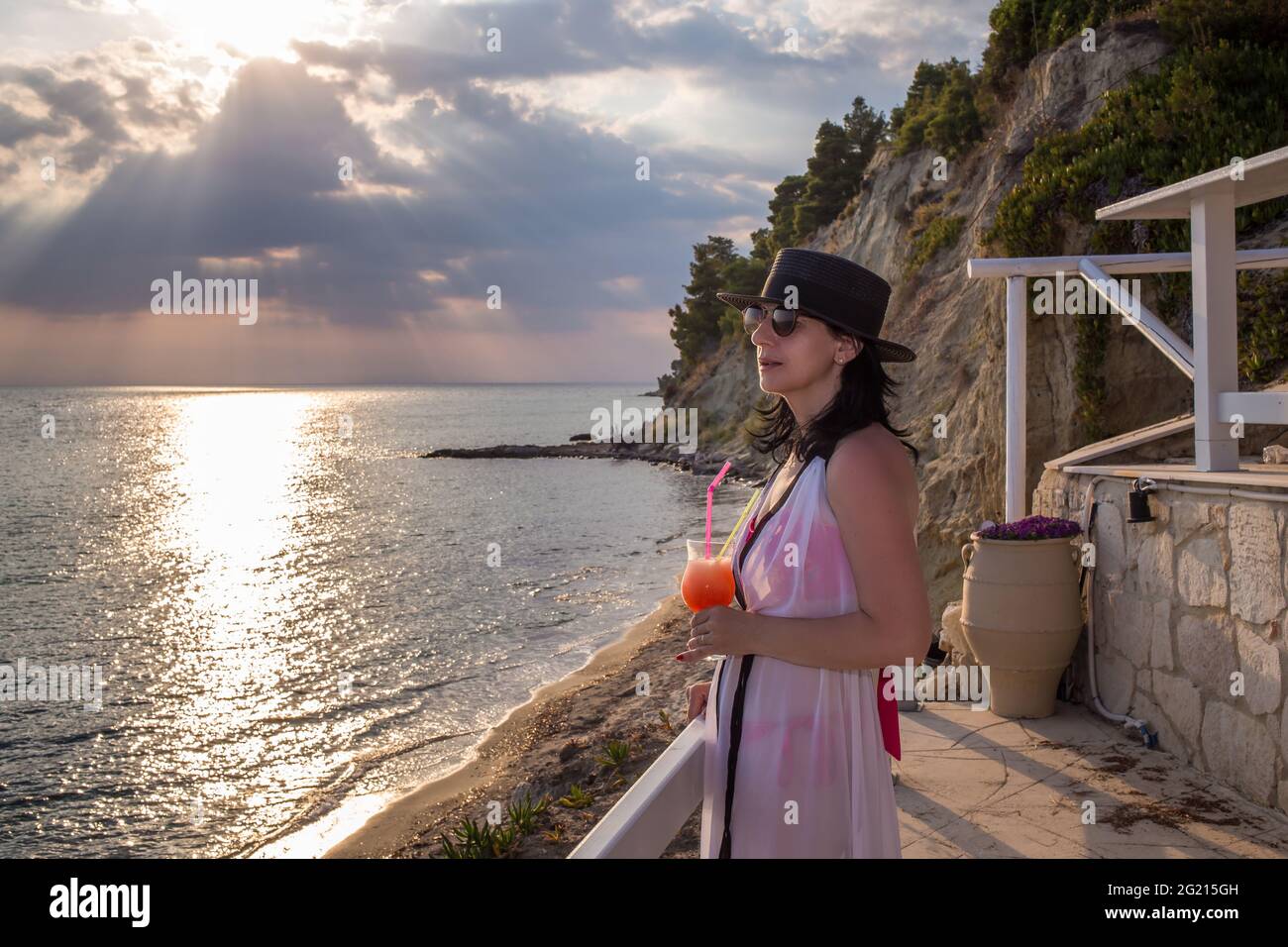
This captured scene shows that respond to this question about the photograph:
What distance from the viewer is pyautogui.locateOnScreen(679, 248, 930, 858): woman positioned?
73.5 inches

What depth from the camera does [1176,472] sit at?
212 inches

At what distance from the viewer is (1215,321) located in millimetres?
5199

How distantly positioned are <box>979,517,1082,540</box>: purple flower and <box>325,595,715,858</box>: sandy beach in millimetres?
2522

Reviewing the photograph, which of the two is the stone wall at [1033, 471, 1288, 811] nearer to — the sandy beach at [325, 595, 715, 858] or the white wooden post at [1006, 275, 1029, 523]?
the white wooden post at [1006, 275, 1029, 523]

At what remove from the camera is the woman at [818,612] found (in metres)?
1.87

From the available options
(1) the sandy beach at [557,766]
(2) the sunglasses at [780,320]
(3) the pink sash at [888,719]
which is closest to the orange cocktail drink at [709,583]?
(3) the pink sash at [888,719]

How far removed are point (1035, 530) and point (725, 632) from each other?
4.72 meters

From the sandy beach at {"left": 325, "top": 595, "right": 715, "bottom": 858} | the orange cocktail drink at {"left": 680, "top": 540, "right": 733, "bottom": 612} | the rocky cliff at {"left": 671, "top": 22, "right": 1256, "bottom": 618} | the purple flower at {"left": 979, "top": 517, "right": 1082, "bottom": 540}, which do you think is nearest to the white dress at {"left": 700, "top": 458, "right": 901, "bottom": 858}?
the orange cocktail drink at {"left": 680, "top": 540, "right": 733, "bottom": 612}

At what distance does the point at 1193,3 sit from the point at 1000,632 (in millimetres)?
11815

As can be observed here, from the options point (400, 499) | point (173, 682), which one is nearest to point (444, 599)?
point (173, 682)

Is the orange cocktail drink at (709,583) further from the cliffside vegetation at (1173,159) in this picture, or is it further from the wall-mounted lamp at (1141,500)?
the cliffside vegetation at (1173,159)

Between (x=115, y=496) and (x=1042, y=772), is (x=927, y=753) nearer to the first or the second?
(x=1042, y=772)

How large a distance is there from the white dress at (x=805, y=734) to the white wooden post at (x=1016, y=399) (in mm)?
5809
